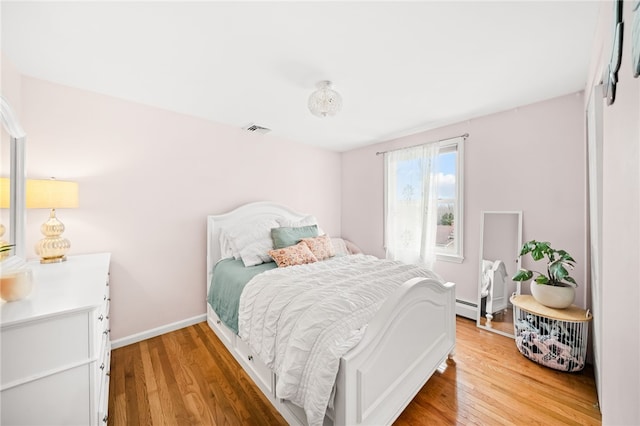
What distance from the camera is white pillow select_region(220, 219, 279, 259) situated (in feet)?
8.43

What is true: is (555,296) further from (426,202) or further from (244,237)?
(244,237)

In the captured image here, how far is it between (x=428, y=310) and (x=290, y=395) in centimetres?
109

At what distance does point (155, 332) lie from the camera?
250 cm

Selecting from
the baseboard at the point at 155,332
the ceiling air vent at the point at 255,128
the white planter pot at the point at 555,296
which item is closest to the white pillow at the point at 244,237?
the baseboard at the point at 155,332

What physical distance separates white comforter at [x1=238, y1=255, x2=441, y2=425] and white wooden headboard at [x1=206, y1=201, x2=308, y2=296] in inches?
41.3

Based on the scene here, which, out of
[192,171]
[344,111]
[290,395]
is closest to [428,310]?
[290,395]

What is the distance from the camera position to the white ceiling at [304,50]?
1.32 metres

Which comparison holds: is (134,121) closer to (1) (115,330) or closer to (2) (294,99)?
(2) (294,99)

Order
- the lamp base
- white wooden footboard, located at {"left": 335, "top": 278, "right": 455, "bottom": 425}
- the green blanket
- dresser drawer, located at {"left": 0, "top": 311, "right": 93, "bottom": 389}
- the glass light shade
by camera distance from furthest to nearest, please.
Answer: the green blanket < the lamp base < the glass light shade < white wooden footboard, located at {"left": 335, "top": 278, "right": 455, "bottom": 425} < dresser drawer, located at {"left": 0, "top": 311, "right": 93, "bottom": 389}

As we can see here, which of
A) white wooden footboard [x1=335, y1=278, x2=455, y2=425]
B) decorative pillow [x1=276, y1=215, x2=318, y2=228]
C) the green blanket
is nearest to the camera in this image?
white wooden footboard [x1=335, y1=278, x2=455, y2=425]

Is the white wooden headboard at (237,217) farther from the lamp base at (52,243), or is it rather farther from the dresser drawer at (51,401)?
the dresser drawer at (51,401)

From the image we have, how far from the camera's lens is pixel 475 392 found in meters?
1.74

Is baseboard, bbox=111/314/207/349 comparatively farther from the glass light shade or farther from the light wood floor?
the glass light shade

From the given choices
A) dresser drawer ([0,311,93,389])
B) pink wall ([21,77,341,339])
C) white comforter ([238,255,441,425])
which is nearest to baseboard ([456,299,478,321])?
white comforter ([238,255,441,425])
